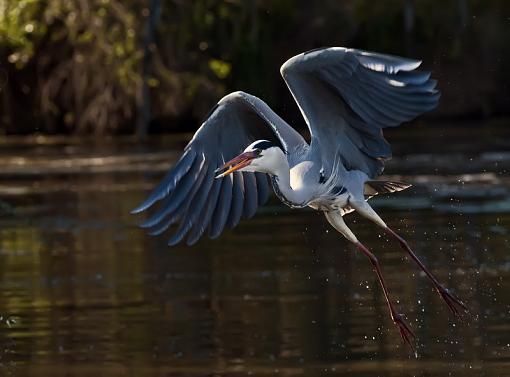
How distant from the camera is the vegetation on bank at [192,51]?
127ft

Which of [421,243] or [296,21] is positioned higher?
[296,21]

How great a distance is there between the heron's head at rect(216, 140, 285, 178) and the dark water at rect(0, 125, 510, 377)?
1.30 meters

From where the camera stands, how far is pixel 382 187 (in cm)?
1163

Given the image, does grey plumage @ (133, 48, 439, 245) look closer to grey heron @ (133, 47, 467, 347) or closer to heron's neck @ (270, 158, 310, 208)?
grey heron @ (133, 47, 467, 347)

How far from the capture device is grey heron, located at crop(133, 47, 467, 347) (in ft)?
34.8

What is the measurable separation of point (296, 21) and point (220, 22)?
1921 mm

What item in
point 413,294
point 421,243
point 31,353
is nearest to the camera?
point 31,353

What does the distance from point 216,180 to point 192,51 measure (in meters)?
28.2

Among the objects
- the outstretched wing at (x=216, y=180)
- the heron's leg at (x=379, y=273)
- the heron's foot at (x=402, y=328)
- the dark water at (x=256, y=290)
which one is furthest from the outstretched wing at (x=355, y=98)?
the dark water at (x=256, y=290)

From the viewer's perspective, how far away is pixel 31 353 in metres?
12.0

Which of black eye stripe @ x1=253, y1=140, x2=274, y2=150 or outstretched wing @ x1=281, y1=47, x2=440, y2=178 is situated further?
black eye stripe @ x1=253, y1=140, x2=274, y2=150

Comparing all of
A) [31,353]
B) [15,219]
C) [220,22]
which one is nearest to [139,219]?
[15,219]

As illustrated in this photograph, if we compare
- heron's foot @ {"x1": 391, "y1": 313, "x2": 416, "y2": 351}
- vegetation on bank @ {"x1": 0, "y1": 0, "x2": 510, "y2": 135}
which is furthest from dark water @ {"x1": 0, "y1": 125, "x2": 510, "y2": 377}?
vegetation on bank @ {"x1": 0, "y1": 0, "x2": 510, "y2": 135}

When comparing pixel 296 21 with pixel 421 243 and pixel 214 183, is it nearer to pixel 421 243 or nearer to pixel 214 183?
pixel 421 243
